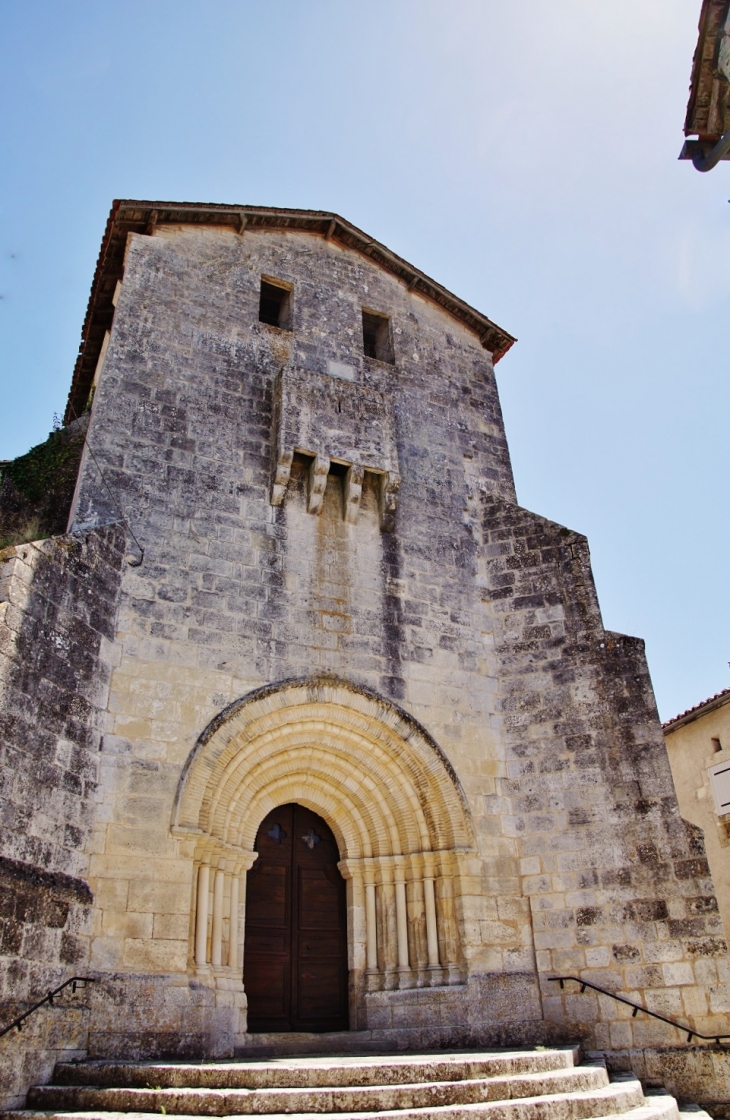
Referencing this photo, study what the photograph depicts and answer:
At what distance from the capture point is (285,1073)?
16.6ft

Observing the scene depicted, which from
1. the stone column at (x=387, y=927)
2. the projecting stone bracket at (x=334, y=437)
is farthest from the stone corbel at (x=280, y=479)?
the stone column at (x=387, y=927)

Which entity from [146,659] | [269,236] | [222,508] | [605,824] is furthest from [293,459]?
[605,824]

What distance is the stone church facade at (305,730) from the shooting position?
6.30 meters

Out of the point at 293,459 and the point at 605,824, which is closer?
the point at 605,824

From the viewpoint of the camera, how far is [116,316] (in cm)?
874

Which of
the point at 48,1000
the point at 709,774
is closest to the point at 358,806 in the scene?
the point at 48,1000

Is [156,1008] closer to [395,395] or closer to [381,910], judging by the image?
[381,910]

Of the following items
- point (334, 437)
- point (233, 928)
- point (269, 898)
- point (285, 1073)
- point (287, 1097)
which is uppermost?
point (334, 437)

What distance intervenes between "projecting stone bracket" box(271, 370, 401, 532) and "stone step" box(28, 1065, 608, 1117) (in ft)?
16.7

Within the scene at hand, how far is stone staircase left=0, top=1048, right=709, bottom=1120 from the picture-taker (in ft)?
15.4

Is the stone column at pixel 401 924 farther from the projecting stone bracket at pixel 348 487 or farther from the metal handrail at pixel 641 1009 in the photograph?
the projecting stone bracket at pixel 348 487

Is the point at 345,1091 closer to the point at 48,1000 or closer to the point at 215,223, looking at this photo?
the point at 48,1000

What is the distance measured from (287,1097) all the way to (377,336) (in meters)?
8.33

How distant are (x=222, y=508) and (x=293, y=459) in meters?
0.98
